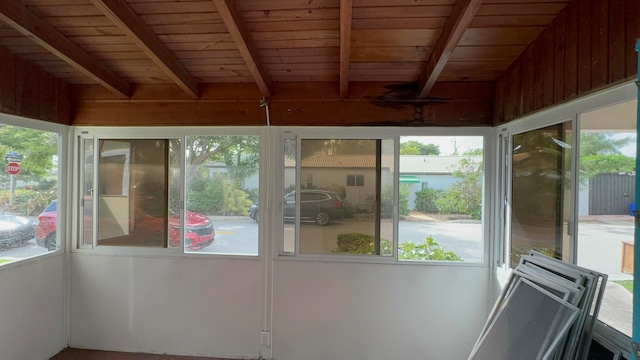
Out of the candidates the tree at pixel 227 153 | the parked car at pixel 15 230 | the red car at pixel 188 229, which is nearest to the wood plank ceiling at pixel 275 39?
the tree at pixel 227 153

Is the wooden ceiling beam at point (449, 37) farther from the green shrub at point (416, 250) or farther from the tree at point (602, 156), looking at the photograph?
the green shrub at point (416, 250)

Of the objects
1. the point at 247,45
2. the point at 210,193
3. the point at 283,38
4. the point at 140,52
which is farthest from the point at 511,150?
the point at 140,52

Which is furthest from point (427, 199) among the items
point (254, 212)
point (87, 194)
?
point (87, 194)

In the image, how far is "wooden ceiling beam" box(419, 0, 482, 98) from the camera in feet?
5.20

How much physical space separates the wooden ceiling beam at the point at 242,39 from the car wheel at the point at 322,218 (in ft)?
3.64

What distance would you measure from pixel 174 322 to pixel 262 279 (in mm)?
879

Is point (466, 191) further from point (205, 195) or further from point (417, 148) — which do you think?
point (205, 195)

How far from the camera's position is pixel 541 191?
2.11 metres

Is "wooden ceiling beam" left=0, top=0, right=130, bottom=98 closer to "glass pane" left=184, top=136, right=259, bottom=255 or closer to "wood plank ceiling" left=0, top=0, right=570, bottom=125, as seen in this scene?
"wood plank ceiling" left=0, top=0, right=570, bottom=125

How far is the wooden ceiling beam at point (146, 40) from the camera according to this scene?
5.64 feet

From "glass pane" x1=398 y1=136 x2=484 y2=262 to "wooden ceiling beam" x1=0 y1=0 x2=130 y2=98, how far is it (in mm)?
2430

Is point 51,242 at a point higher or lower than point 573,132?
lower

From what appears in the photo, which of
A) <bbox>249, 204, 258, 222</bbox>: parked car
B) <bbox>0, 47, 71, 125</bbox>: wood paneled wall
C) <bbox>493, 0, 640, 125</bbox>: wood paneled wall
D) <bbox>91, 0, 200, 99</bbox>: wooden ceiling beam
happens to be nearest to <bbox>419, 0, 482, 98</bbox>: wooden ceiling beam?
<bbox>493, 0, 640, 125</bbox>: wood paneled wall

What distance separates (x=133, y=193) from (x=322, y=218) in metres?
1.74
